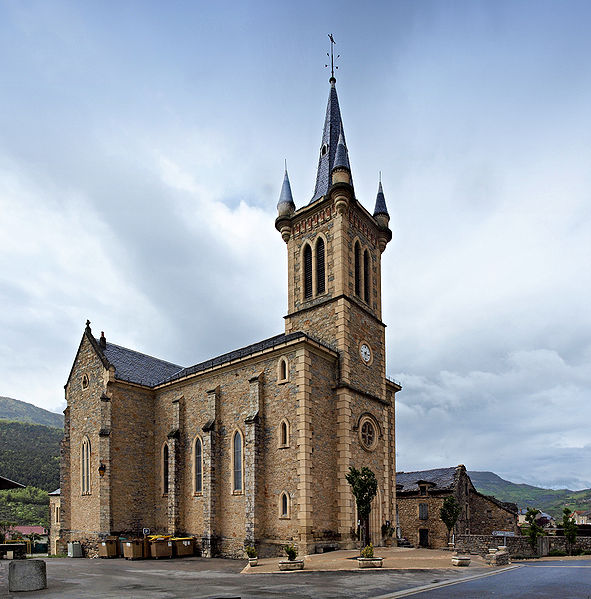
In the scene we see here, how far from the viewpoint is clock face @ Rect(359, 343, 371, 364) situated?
101 ft

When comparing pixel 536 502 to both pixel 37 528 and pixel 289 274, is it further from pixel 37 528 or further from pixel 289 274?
pixel 289 274

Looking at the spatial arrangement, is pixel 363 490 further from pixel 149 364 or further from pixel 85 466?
pixel 149 364

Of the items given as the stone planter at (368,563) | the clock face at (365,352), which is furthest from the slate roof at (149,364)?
the stone planter at (368,563)

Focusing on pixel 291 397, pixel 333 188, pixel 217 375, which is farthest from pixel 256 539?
pixel 333 188

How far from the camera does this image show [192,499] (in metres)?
30.7

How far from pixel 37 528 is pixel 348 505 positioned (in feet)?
194

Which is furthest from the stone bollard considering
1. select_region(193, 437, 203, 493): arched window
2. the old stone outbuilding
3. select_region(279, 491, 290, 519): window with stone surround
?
the old stone outbuilding

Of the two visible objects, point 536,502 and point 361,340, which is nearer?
point 361,340

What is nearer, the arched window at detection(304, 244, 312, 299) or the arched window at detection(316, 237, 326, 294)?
the arched window at detection(316, 237, 326, 294)

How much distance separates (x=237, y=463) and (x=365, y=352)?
30.8 ft

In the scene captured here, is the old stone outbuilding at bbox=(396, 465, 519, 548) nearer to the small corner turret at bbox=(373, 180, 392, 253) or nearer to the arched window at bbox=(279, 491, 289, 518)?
the arched window at bbox=(279, 491, 289, 518)

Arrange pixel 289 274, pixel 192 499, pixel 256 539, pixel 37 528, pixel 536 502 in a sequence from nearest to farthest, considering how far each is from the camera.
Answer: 1. pixel 256 539
2. pixel 192 499
3. pixel 289 274
4. pixel 37 528
5. pixel 536 502

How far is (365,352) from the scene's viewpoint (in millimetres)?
31156

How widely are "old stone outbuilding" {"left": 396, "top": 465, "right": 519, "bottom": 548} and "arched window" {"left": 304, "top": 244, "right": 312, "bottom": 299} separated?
60.6 feet
